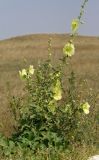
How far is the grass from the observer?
45.1ft

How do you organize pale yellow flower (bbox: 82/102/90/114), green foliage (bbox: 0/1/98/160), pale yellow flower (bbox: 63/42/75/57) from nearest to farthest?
green foliage (bbox: 0/1/98/160)
pale yellow flower (bbox: 82/102/90/114)
pale yellow flower (bbox: 63/42/75/57)

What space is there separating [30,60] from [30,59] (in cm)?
66

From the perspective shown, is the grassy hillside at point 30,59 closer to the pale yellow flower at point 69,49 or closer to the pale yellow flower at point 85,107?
the pale yellow flower at point 85,107

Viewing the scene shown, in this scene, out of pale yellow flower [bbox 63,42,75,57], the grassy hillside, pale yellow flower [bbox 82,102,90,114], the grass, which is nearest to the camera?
pale yellow flower [bbox 82,102,90,114]

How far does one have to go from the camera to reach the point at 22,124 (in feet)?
28.6

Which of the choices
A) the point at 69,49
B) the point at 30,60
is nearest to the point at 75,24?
the point at 69,49

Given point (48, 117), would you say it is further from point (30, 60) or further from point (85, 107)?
point (30, 60)

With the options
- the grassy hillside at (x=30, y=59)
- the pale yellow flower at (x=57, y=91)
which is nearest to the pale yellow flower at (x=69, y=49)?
the pale yellow flower at (x=57, y=91)

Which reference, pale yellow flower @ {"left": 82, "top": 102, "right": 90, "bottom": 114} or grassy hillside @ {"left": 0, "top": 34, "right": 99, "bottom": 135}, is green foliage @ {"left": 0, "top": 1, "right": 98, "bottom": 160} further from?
grassy hillside @ {"left": 0, "top": 34, "right": 99, "bottom": 135}

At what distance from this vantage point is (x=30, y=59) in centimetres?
2994

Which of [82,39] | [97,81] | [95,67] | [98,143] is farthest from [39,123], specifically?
[82,39]

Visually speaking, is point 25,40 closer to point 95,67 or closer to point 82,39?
point 82,39

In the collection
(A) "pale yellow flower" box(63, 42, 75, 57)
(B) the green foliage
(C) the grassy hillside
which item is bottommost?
(C) the grassy hillside

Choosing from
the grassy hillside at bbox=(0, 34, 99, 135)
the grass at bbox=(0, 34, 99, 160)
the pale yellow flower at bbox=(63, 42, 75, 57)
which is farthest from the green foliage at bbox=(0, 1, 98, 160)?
the grassy hillside at bbox=(0, 34, 99, 135)
